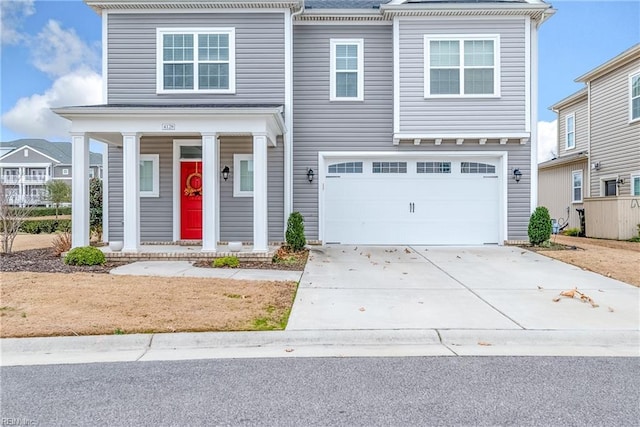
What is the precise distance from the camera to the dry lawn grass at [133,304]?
4969mm

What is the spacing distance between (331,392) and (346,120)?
9851 millimetres

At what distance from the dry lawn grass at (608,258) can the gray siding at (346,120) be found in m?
1.77

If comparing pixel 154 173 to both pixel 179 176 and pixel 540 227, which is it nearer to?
pixel 179 176

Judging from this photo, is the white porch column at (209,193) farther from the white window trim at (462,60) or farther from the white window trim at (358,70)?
the white window trim at (462,60)

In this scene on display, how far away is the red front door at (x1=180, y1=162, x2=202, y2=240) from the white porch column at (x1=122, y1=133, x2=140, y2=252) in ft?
7.72

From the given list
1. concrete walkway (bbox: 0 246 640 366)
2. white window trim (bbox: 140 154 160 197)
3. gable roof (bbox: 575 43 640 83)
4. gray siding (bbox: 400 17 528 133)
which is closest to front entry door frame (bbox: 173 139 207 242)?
white window trim (bbox: 140 154 160 197)

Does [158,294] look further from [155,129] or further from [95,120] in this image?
[95,120]

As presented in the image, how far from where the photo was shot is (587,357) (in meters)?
4.34

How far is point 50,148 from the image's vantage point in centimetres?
4934

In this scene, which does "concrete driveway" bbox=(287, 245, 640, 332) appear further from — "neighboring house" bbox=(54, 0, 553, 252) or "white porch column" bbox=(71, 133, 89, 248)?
"white porch column" bbox=(71, 133, 89, 248)

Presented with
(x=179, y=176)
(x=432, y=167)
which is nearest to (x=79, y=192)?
(x=179, y=176)

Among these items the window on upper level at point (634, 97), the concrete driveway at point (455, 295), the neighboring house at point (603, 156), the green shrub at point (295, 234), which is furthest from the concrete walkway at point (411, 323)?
A: the window on upper level at point (634, 97)

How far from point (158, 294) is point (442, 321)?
13.1 feet

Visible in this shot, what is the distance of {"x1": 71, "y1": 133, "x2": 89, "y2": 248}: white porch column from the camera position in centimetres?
965
